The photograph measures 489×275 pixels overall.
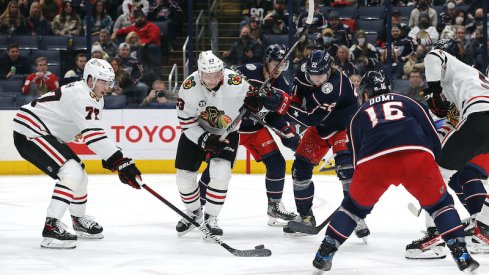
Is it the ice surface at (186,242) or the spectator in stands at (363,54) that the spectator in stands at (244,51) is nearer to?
the spectator in stands at (363,54)

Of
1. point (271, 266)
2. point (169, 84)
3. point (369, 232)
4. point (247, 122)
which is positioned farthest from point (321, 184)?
point (271, 266)

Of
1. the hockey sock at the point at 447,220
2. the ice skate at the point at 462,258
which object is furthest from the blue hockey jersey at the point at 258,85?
the ice skate at the point at 462,258

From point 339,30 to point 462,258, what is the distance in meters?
5.93

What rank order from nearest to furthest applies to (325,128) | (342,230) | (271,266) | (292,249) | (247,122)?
(342,230)
(271,266)
(292,249)
(325,128)
(247,122)

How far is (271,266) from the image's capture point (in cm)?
512

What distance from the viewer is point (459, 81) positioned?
559 cm

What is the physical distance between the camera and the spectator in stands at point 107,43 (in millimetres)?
10365

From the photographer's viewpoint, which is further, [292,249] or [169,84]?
[169,84]

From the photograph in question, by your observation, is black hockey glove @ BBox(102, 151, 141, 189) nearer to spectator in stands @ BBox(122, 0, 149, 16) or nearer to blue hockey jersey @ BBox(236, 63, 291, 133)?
blue hockey jersey @ BBox(236, 63, 291, 133)

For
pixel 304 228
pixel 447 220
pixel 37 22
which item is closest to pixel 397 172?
pixel 447 220

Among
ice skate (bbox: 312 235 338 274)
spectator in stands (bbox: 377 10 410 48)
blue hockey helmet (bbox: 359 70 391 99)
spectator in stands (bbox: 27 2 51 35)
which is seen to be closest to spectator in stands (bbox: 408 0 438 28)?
spectator in stands (bbox: 377 10 410 48)

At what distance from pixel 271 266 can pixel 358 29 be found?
5678 millimetres

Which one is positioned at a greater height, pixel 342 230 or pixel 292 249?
pixel 342 230

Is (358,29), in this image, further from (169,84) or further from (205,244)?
(205,244)
